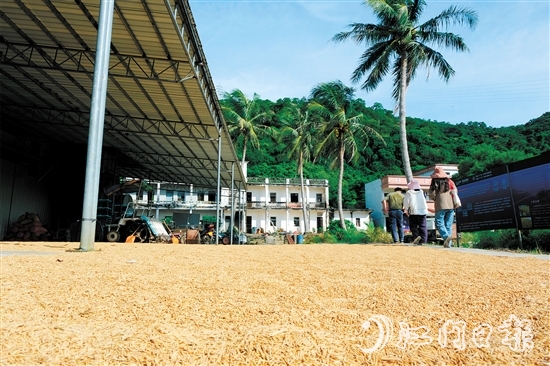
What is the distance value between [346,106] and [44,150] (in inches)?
759

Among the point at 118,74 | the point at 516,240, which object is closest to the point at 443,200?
the point at 516,240

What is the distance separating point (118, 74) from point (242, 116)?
19.8 m

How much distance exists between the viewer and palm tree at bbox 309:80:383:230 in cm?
2381

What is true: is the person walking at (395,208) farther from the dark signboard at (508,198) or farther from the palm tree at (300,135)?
the palm tree at (300,135)

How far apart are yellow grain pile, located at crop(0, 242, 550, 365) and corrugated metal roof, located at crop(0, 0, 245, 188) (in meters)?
6.78

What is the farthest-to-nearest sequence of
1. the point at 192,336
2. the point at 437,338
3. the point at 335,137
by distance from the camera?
the point at 335,137
the point at 437,338
the point at 192,336

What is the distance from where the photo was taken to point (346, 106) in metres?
25.4

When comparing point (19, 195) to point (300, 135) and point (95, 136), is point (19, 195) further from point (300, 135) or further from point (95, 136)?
point (300, 135)

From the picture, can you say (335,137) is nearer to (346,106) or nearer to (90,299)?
(346,106)

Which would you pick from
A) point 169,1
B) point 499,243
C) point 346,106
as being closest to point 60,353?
point 169,1

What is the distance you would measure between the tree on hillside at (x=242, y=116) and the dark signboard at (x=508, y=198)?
21839 mm

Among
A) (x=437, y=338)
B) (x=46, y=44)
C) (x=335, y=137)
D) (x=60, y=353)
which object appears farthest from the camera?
(x=335, y=137)

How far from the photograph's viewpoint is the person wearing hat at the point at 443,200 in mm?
6520

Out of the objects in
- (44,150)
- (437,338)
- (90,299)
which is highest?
(44,150)
